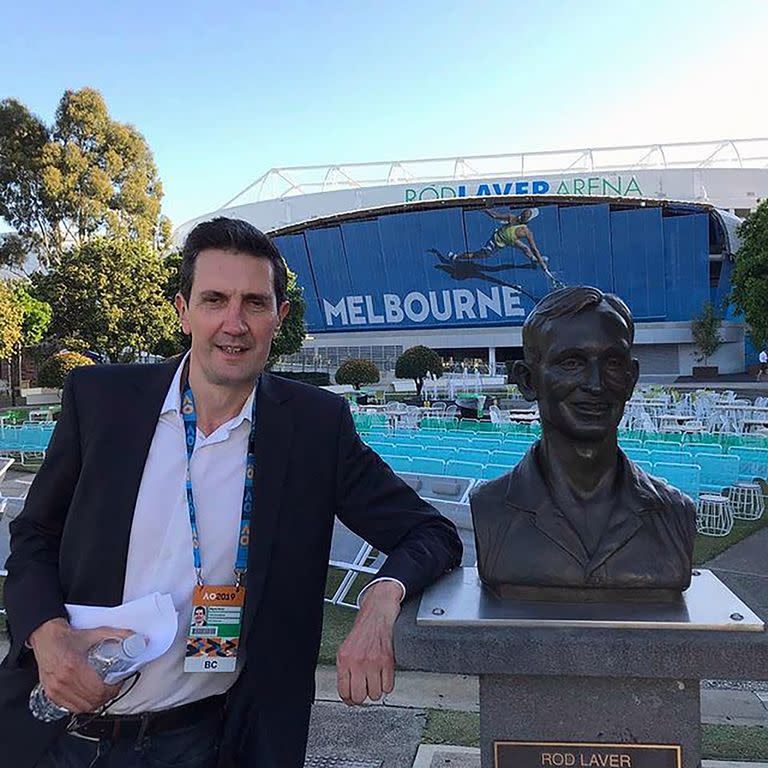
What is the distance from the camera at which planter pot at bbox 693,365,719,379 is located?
135ft

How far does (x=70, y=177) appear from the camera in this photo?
3033 cm

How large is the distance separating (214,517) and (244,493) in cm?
11

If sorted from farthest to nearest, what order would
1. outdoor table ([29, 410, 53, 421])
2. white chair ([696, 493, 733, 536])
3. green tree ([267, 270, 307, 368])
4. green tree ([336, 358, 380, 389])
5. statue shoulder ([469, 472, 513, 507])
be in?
green tree ([267, 270, 307, 368]) → green tree ([336, 358, 380, 389]) → outdoor table ([29, 410, 53, 421]) → white chair ([696, 493, 733, 536]) → statue shoulder ([469, 472, 513, 507])

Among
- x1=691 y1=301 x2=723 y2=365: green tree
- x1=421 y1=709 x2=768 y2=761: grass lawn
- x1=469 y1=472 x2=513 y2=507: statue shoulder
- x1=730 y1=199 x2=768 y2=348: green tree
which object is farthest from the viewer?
x1=691 y1=301 x2=723 y2=365: green tree

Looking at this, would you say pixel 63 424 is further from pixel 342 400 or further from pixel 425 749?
pixel 425 749

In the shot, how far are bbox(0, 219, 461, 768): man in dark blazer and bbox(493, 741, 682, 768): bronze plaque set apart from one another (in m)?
0.61

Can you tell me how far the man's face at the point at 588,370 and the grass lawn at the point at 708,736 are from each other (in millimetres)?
2287

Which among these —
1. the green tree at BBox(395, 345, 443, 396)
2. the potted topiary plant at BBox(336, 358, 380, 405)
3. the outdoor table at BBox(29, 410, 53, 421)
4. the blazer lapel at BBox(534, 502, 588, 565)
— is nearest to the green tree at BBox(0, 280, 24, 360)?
the outdoor table at BBox(29, 410, 53, 421)

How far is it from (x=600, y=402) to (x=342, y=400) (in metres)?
0.80

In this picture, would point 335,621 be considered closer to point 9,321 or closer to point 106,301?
point 9,321

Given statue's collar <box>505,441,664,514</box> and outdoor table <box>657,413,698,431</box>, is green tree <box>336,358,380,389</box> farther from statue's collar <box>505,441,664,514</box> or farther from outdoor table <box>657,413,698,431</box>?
statue's collar <box>505,441,664,514</box>

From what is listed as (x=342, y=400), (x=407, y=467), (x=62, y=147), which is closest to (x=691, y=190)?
(x=62, y=147)

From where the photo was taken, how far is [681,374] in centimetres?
4228

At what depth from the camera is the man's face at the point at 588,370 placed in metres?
2.18
